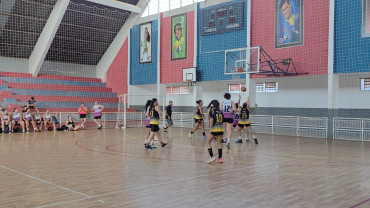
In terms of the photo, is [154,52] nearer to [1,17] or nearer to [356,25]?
[1,17]

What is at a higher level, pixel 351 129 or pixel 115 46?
pixel 115 46

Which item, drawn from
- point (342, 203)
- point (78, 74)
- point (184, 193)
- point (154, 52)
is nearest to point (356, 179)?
point (342, 203)

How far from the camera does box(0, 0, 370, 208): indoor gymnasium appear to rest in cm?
622

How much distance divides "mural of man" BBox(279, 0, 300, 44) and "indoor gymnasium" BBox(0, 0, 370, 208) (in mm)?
62

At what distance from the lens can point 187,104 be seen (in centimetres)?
2550

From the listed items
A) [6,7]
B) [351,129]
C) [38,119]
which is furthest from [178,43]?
[351,129]

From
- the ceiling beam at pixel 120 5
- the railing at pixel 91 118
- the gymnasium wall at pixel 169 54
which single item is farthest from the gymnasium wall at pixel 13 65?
the gymnasium wall at pixel 169 54

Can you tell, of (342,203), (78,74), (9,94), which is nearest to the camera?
(342,203)

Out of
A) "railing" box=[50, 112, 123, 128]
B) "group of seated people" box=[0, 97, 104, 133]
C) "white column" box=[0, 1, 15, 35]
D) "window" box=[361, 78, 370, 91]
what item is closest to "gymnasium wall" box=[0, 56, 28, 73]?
"white column" box=[0, 1, 15, 35]

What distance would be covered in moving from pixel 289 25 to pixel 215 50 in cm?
492

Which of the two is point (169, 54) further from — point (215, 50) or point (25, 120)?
point (25, 120)

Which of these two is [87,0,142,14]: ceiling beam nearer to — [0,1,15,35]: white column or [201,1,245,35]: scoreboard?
[0,1,15,35]: white column

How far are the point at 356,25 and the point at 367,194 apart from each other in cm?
1215

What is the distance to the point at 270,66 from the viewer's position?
59.3ft
